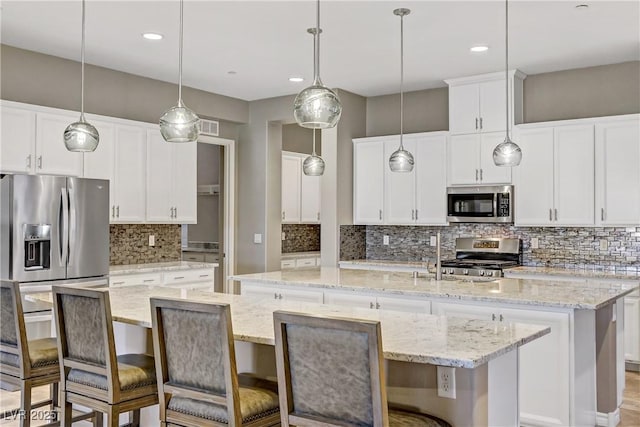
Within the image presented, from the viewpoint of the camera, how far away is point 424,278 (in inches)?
177

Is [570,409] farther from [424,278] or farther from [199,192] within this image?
[199,192]

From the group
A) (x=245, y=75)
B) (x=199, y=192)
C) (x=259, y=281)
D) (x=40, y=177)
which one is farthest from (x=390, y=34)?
(x=199, y=192)

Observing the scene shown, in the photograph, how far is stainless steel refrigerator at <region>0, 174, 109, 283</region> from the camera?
445cm

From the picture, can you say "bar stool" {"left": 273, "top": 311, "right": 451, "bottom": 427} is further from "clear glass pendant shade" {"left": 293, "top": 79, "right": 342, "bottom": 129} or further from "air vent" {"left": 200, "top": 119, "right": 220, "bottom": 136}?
"air vent" {"left": 200, "top": 119, "right": 220, "bottom": 136}

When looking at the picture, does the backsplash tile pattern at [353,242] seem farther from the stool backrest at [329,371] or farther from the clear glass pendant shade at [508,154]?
the stool backrest at [329,371]

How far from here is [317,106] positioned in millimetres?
2609

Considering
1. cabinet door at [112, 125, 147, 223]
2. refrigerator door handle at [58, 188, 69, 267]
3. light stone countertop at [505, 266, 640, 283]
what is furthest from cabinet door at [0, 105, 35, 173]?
light stone countertop at [505, 266, 640, 283]

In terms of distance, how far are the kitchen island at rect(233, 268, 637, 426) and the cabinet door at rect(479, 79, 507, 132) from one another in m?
2.20

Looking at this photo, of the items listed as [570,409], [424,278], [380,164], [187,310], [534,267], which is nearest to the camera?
[187,310]

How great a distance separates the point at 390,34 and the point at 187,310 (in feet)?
10.5

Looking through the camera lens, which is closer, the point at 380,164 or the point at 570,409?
the point at 570,409

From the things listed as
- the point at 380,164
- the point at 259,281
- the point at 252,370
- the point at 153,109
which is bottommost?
the point at 252,370

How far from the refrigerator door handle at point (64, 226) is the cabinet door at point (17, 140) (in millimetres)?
392

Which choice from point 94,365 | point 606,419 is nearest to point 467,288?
point 606,419
